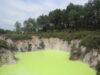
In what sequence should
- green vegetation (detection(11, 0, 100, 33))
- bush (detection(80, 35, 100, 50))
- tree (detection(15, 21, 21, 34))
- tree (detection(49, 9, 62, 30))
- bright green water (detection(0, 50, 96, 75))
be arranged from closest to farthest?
bright green water (detection(0, 50, 96, 75)), bush (detection(80, 35, 100, 50)), green vegetation (detection(11, 0, 100, 33)), tree (detection(49, 9, 62, 30)), tree (detection(15, 21, 21, 34))

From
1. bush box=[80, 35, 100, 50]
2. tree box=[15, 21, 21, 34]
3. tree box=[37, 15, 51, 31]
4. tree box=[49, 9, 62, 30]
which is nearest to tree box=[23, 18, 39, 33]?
tree box=[37, 15, 51, 31]

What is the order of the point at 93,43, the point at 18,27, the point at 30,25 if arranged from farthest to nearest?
the point at 18,27, the point at 30,25, the point at 93,43

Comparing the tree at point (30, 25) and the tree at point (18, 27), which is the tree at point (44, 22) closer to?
the tree at point (30, 25)

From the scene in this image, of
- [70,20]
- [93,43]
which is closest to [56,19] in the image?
[70,20]

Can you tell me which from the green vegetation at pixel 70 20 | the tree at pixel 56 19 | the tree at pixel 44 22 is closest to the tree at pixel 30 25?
the green vegetation at pixel 70 20

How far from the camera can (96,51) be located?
1324 centimetres

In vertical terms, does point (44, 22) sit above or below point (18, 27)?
above

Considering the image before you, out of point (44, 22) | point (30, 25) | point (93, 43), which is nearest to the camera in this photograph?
point (93, 43)

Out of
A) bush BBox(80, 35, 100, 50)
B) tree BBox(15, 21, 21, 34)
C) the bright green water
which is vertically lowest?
the bright green water

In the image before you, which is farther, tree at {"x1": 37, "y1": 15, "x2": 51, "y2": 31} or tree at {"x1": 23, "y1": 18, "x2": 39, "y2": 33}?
tree at {"x1": 23, "y1": 18, "x2": 39, "y2": 33}

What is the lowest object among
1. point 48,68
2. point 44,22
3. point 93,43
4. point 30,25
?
point 48,68

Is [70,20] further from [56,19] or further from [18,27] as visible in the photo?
[18,27]

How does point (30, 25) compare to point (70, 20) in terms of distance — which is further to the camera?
point (30, 25)

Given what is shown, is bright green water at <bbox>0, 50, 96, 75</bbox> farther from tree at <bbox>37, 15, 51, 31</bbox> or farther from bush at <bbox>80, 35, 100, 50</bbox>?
tree at <bbox>37, 15, 51, 31</bbox>
